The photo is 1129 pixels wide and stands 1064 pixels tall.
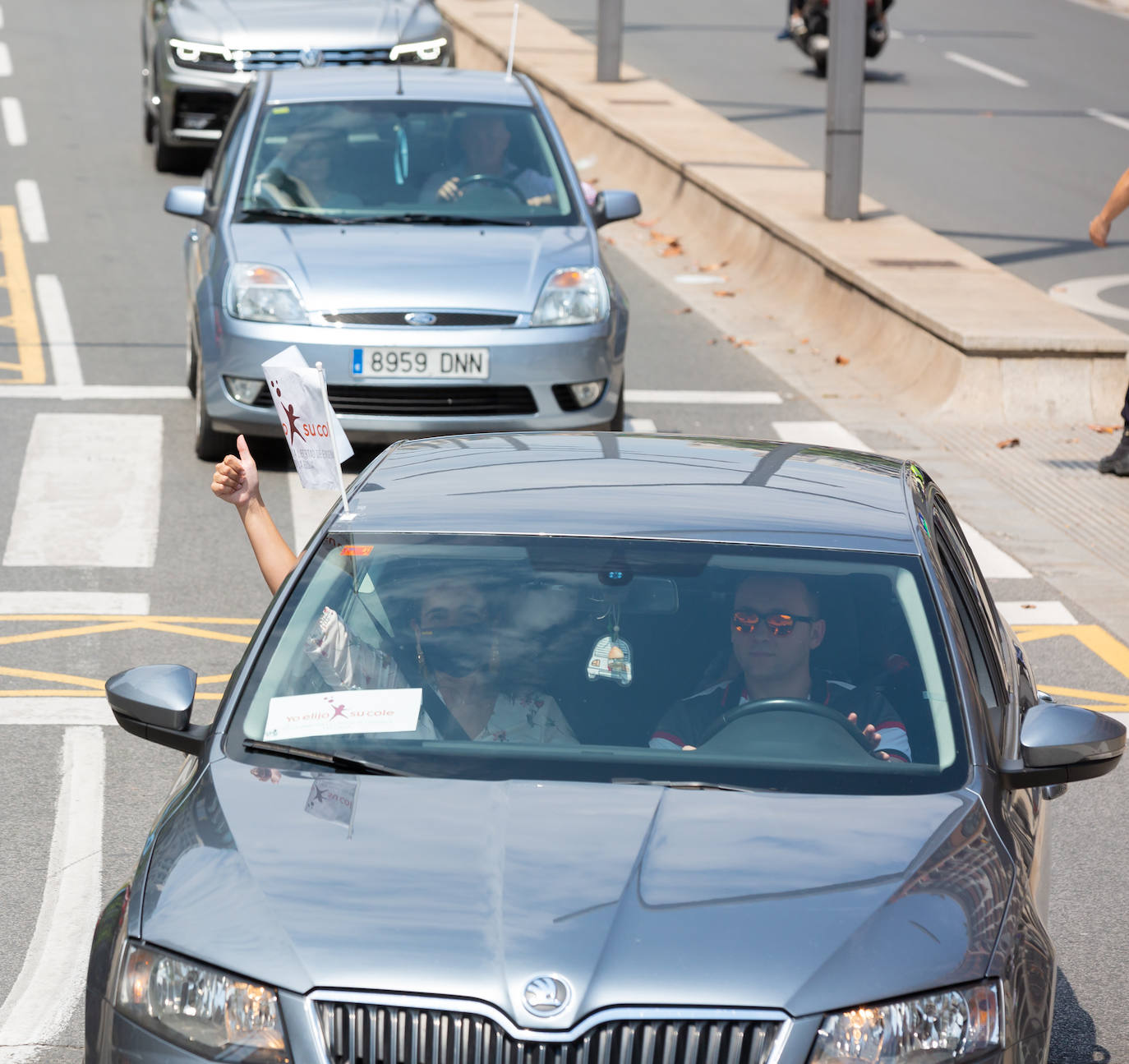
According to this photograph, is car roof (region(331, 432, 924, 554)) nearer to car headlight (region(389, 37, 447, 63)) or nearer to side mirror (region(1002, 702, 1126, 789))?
side mirror (region(1002, 702, 1126, 789))

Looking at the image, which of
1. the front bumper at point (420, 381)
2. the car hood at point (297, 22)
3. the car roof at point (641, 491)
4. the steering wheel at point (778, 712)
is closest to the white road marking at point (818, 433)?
the front bumper at point (420, 381)

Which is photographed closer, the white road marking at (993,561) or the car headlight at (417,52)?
the white road marking at (993,561)

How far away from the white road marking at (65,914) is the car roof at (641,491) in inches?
54.6

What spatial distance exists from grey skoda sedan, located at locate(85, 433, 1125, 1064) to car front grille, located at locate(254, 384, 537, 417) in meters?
4.59

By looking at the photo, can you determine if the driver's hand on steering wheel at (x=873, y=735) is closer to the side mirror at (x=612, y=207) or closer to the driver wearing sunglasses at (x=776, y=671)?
the driver wearing sunglasses at (x=776, y=671)

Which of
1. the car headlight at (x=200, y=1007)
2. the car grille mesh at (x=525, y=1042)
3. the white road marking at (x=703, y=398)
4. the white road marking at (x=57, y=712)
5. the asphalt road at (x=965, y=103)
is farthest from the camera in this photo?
the asphalt road at (x=965, y=103)

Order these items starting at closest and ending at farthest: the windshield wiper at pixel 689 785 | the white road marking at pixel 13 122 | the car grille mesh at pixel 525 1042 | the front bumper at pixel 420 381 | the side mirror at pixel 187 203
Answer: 1. the car grille mesh at pixel 525 1042
2. the windshield wiper at pixel 689 785
3. the front bumper at pixel 420 381
4. the side mirror at pixel 187 203
5. the white road marking at pixel 13 122

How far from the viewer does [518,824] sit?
345 cm

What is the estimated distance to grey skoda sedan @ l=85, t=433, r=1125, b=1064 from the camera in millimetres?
3021

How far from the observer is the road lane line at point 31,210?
51.8 feet

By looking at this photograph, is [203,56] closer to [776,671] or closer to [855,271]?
[855,271]

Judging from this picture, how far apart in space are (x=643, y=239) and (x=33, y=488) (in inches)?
338

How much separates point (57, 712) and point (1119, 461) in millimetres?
6104

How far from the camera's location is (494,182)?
10.5 m
